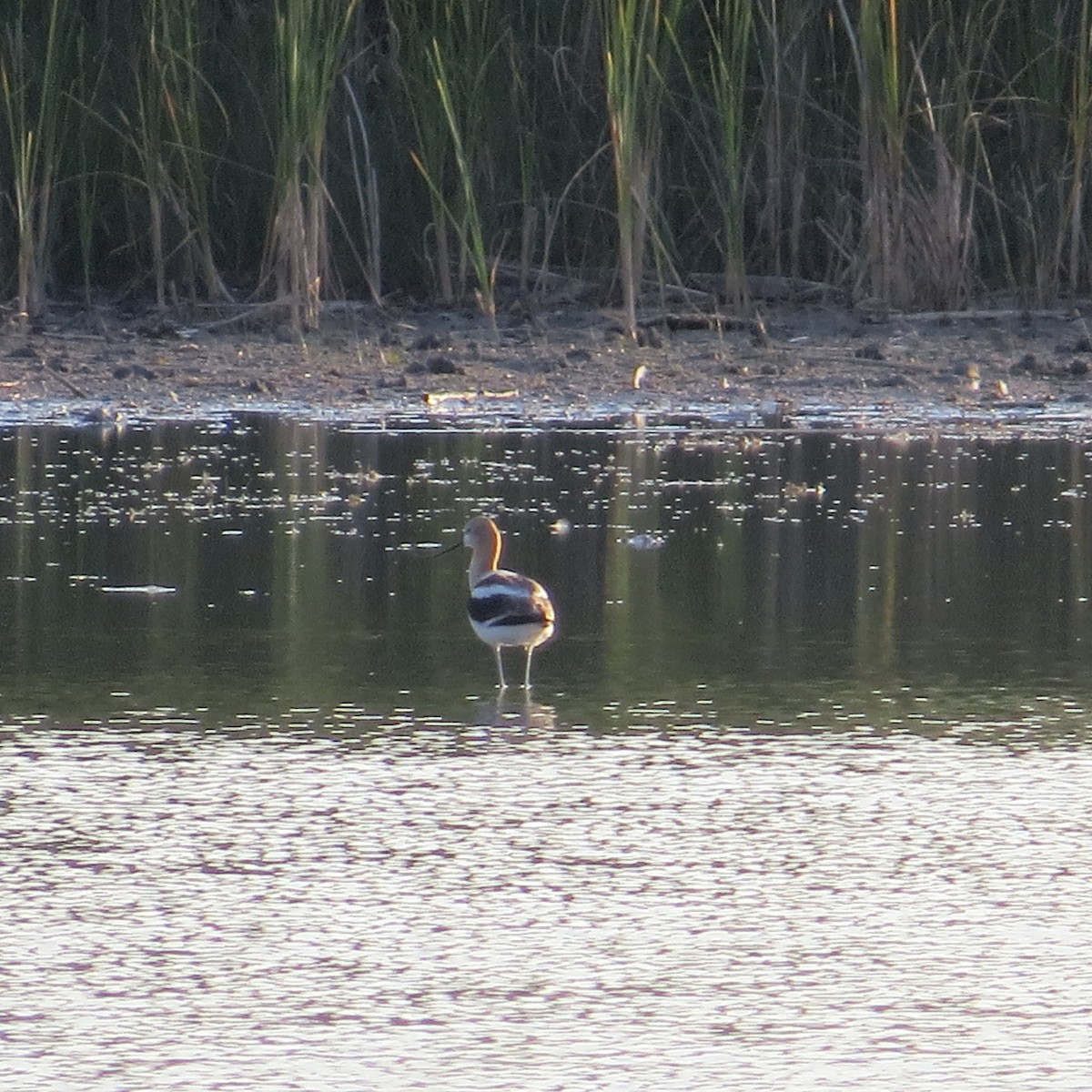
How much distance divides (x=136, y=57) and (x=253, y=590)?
6.79 meters

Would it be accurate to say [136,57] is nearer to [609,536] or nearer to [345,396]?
[345,396]

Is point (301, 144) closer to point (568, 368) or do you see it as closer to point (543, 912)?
point (568, 368)

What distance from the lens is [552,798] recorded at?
4434 millimetres

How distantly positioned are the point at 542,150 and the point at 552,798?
9.17 meters

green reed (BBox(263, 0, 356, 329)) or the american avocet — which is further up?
green reed (BBox(263, 0, 356, 329))

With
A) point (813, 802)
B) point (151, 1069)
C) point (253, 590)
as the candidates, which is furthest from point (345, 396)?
point (151, 1069)

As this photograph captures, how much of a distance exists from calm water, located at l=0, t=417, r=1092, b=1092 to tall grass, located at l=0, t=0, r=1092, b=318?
454 centimetres

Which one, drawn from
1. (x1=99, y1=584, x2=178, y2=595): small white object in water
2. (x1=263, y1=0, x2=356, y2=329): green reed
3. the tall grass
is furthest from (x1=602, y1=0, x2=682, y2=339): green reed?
(x1=99, y1=584, x2=178, y2=595): small white object in water

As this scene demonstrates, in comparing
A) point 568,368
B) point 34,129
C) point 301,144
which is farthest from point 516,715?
point 34,129

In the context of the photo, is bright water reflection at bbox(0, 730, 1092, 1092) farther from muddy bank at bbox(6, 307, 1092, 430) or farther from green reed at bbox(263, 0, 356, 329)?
green reed at bbox(263, 0, 356, 329)

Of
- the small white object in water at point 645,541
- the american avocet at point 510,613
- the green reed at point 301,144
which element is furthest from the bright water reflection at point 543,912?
the green reed at point 301,144

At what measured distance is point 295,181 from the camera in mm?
12008

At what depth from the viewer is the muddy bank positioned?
10648 millimetres

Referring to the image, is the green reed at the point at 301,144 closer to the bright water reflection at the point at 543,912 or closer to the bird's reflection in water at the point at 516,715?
the bird's reflection in water at the point at 516,715
